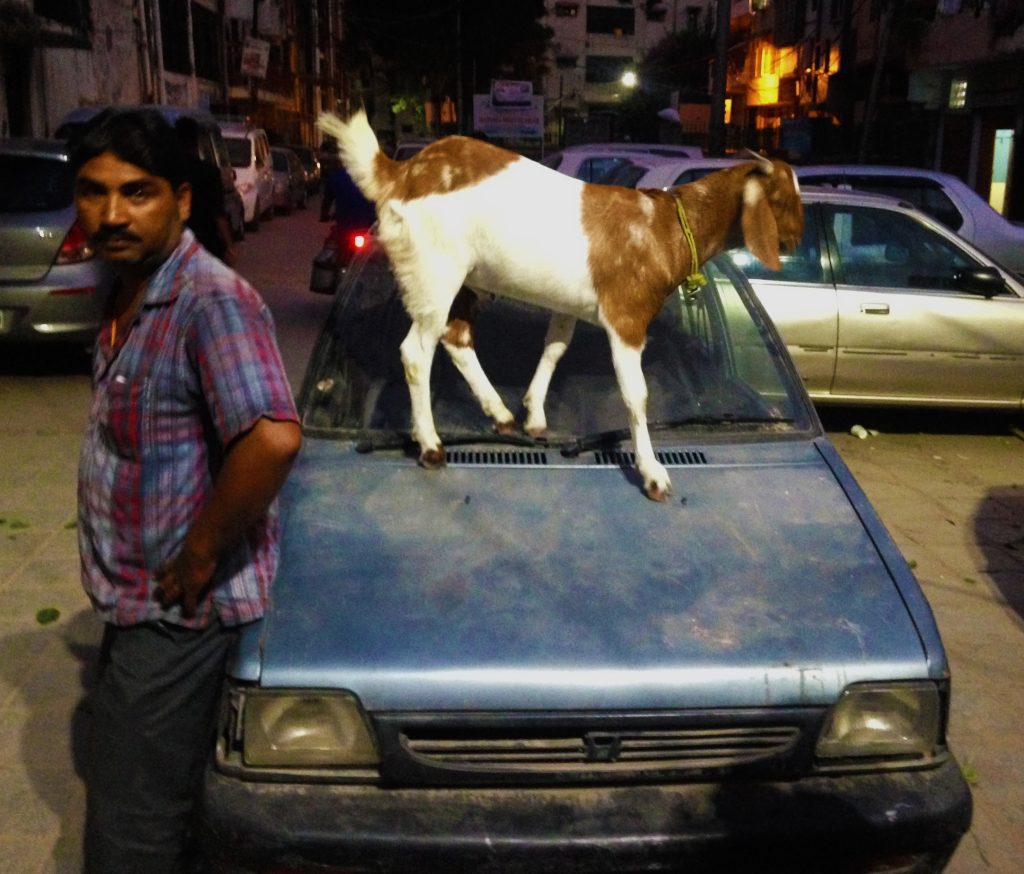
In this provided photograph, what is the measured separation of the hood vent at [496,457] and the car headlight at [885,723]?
1.11 metres

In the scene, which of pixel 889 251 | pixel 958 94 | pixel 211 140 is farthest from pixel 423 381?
pixel 958 94

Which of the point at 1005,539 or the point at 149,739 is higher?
the point at 149,739

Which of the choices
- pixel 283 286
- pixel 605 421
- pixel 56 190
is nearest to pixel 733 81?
pixel 283 286

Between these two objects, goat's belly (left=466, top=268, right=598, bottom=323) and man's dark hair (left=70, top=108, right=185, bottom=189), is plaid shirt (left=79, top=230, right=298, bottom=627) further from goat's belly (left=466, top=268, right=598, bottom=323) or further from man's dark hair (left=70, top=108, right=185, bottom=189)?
goat's belly (left=466, top=268, right=598, bottom=323)

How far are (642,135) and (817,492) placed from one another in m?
50.8

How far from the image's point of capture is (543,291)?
3199mm

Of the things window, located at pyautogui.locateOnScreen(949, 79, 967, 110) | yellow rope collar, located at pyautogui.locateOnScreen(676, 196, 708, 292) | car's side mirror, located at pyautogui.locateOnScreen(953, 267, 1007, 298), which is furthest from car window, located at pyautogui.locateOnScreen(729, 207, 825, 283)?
A: window, located at pyautogui.locateOnScreen(949, 79, 967, 110)

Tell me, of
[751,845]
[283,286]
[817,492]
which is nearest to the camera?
[751,845]

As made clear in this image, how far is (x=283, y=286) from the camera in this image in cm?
1421

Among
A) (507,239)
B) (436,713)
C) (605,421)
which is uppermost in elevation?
(507,239)

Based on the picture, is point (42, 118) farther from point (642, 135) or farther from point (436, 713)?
point (642, 135)

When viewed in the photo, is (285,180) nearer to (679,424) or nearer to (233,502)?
(679,424)

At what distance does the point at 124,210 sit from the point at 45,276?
6.68 meters

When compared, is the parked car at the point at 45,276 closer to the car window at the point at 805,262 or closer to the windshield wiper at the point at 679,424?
the car window at the point at 805,262
